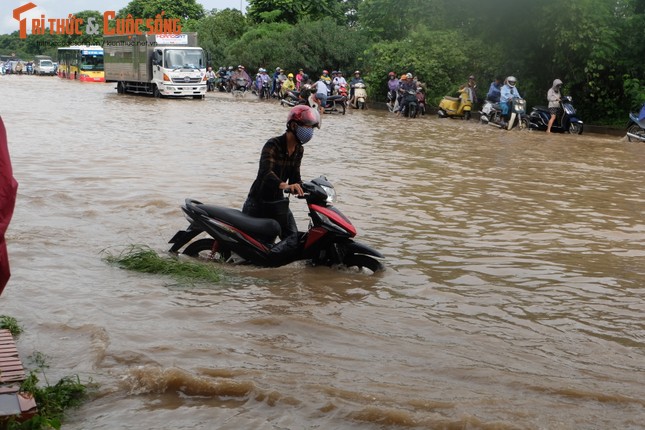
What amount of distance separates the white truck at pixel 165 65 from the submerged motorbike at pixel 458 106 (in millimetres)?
11418

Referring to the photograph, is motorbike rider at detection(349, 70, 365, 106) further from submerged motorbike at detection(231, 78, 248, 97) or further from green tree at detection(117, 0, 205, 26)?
green tree at detection(117, 0, 205, 26)

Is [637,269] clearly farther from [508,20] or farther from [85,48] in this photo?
[85,48]

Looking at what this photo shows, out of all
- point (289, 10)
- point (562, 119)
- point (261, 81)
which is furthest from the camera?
point (289, 10)

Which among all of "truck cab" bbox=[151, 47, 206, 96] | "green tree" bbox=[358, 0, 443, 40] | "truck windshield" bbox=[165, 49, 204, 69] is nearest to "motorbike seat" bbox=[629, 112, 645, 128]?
"green tree" bbox=[358, 0, 443, 40]

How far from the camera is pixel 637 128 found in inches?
829

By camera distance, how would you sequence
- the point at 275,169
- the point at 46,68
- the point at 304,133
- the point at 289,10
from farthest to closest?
1. the point at 46,68
2. the point at 289,10
3. the point at 275,169
4. the point at 304,133

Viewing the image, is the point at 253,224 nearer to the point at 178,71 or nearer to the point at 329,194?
the point at 329,194

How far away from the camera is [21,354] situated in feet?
15.3

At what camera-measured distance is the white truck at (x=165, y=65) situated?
119 feet

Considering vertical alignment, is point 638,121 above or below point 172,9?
below

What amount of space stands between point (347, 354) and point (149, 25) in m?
81.3

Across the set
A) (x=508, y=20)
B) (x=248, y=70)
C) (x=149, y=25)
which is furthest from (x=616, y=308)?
(x=149, y=25)

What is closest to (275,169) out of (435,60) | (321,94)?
(321,94)

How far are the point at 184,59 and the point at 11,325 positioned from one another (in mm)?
32846
